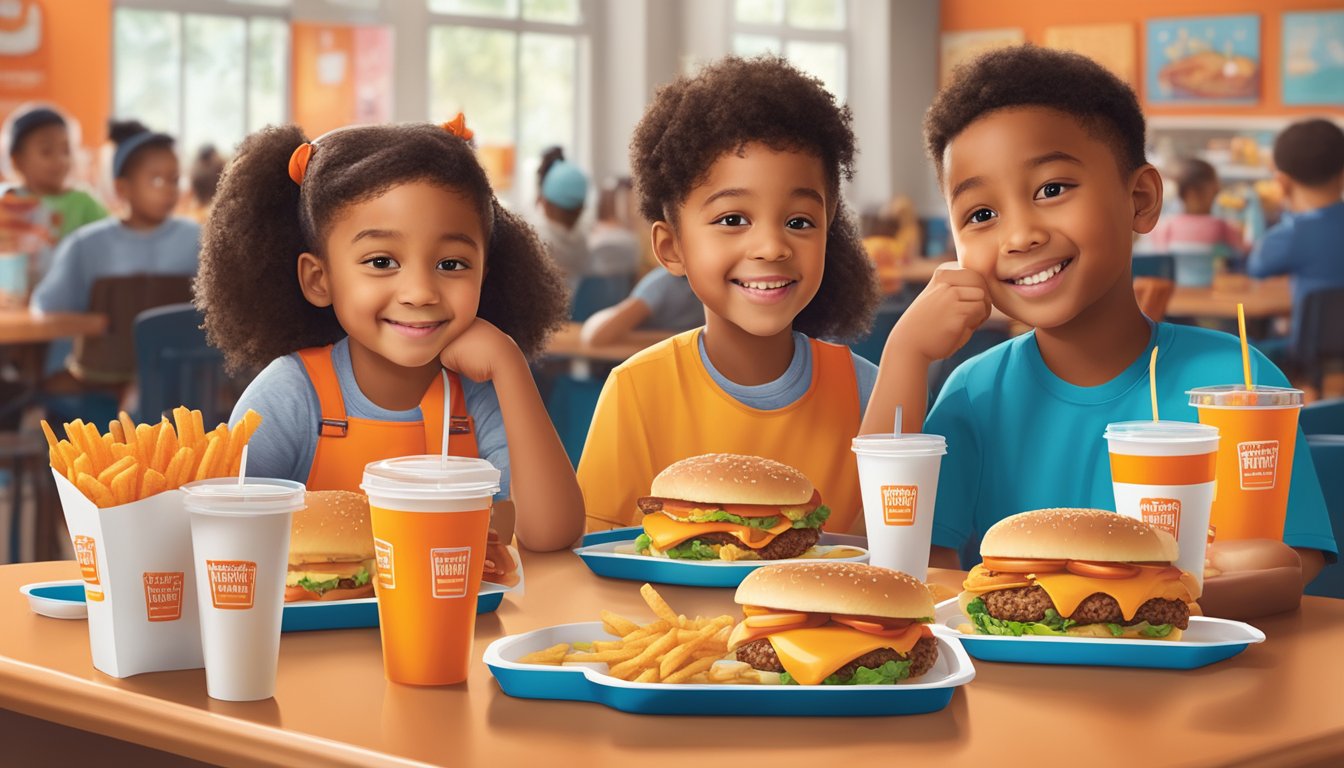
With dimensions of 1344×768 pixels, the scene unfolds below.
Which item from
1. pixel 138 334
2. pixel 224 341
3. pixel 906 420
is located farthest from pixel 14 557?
pixel 906 420

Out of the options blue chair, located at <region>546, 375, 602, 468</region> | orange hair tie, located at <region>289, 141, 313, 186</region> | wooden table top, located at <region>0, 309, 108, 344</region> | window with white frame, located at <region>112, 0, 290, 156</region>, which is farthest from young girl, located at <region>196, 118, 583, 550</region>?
window with white frame, located at <region>112, 0, 290, 156</region>

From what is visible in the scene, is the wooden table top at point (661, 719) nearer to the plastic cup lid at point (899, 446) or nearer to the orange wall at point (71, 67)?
the plastic cup lid at point (899, 446)

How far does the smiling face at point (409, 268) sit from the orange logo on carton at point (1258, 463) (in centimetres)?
90

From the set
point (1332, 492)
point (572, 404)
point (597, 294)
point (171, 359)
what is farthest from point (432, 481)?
point (597, 294)

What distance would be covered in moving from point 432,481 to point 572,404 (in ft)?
11.6

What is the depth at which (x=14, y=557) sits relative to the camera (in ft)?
16.6

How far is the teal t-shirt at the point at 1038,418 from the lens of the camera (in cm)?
184

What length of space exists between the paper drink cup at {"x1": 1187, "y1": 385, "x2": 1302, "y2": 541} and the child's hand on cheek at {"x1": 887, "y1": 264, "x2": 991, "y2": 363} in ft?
1.17

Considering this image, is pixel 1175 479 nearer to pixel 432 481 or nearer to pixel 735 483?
pixel 735 483

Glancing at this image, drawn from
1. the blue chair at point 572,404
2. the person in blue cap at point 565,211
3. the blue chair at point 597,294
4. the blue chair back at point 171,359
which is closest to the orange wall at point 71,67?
the person in blue cap at point 565,211

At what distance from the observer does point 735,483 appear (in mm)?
1633

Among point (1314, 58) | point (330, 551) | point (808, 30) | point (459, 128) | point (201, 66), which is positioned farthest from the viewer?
point (808, 30)

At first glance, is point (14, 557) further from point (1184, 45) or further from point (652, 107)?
point (1184, 45)

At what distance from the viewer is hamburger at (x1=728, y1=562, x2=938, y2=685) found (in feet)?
3.69
